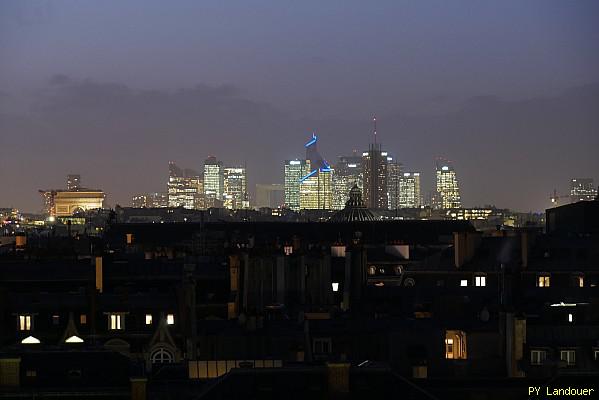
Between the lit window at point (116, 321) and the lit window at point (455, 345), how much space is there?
13.5 m

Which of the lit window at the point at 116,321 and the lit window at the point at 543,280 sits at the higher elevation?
the lit window at the point at 543,280

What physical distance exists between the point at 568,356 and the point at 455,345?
129 inches

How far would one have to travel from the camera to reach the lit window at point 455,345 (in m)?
56.7

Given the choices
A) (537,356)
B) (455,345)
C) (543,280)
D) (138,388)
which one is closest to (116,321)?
(455,345)

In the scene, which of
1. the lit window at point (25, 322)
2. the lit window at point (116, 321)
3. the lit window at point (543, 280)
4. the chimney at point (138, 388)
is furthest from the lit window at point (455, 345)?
the lit window at point (543, 280)

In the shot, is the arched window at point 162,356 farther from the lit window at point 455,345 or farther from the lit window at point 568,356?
the lit window at point 568,356

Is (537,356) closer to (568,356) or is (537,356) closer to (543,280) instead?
(568,356)

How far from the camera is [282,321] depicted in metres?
62.9

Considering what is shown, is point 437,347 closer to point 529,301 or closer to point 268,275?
point 529,301

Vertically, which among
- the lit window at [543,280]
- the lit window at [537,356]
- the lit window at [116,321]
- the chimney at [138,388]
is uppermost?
the lit window at [543,280]

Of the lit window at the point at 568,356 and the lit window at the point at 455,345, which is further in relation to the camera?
the lit window at the point at 455,345

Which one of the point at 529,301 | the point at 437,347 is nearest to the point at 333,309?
the point at 529,301

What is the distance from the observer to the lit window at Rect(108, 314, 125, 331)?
66.7m

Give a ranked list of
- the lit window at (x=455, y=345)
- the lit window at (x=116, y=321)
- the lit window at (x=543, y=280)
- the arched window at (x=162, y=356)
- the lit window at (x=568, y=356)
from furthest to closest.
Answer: the lit window at (x=543, y=280) → the lit window at (x=116, y=321) → the arched window at (x=162, y=356) → the lit window at (x=455, y=345) → the lit window at (x=568, y=356)
